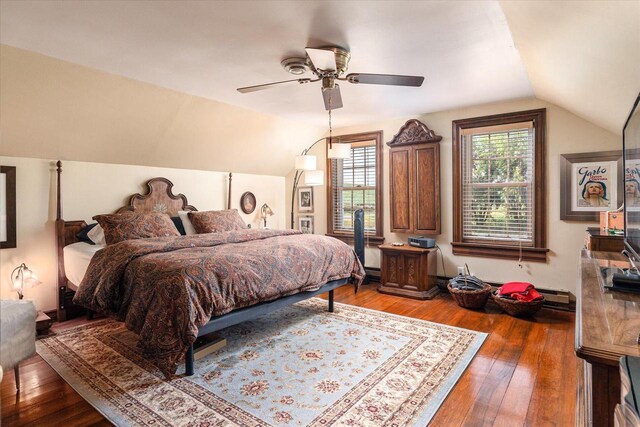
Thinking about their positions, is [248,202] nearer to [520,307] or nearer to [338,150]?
[338,150]

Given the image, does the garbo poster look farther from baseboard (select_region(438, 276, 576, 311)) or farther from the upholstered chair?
the upholstered chair

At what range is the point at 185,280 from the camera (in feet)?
7.54

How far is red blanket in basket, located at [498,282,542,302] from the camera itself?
3.59 meters

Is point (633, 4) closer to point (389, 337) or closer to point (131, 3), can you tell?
point (131, 3)

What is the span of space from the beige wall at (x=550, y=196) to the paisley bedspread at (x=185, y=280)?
2.03 metres

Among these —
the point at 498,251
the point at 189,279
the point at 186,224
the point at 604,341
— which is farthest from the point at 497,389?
the point at 186,224

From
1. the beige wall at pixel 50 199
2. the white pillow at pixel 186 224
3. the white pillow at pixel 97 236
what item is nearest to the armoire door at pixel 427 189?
the white pillow at pixel 186 224

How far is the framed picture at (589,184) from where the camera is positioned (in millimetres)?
3488

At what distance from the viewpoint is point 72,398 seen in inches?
86.4

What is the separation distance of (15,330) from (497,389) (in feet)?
8.74

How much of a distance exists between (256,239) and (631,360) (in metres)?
3.14

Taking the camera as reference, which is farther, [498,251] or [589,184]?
[498,251]

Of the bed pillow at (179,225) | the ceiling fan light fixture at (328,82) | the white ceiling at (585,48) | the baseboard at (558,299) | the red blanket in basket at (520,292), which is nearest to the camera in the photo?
the white ceiling at (585,48)

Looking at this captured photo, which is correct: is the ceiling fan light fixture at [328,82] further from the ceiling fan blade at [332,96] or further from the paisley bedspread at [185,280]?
the paisley bedspread at [185,280]
